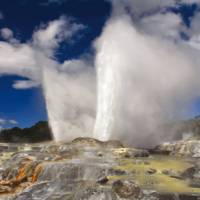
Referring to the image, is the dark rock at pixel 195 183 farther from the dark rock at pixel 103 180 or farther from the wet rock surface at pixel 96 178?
the dark rock at pixel 103 180

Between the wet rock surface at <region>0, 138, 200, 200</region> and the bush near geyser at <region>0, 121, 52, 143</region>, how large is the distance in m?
45.0

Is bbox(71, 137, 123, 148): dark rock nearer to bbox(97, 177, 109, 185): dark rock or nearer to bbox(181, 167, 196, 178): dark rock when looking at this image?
bbox(181, 167, 196, 178): dark rock

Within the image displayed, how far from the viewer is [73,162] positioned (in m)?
26.1

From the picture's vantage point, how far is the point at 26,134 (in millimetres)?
80562

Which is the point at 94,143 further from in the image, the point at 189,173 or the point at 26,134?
the point at 26,134

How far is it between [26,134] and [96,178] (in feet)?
195

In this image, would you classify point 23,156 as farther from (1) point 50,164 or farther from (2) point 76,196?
(2) point 76,196

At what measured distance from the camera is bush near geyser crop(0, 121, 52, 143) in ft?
249

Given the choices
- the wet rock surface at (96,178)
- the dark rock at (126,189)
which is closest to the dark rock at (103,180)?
the wet rock surface at (96,178)

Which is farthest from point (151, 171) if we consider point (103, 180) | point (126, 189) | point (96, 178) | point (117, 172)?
point (126, 189)

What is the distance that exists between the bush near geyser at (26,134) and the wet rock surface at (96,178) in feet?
148

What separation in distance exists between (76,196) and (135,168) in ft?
24.1

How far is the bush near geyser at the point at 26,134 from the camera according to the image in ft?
249

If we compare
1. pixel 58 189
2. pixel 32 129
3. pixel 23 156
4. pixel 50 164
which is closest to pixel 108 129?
pixel 23 156
